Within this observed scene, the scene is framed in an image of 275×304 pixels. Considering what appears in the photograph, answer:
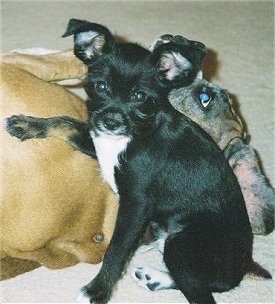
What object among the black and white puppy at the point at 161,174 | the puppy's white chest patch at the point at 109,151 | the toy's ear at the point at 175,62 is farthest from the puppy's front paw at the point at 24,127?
the toy's ear at the point at 175,62

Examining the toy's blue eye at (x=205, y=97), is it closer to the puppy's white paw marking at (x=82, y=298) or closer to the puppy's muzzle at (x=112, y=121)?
the puppy's muzzle at (x=112, y=121)

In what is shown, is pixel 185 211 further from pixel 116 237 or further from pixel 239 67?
pixel 239 67

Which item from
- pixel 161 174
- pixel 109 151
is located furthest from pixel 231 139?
pixel 109 151

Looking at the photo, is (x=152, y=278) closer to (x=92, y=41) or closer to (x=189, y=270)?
(x=189, y=270)

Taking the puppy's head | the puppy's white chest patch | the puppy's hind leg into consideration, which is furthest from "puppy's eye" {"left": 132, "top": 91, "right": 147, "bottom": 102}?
the puppy's hind leg

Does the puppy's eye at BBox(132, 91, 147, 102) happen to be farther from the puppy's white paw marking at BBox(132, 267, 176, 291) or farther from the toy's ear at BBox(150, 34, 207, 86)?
the puppy's white paw marking at BBox(132, 267, 176, 291)

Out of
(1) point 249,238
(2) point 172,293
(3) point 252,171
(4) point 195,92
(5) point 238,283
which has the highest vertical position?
(4) point 195,92

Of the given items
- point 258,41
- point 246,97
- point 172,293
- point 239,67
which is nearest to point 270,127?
point 246,97
